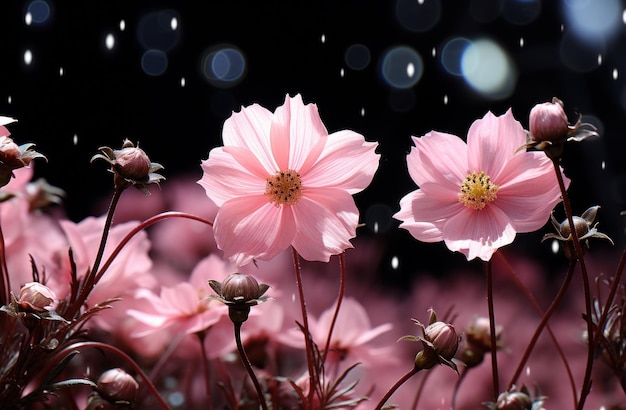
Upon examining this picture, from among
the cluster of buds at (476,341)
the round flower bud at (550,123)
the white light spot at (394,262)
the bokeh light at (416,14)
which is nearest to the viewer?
the round flower bud at (550,123)

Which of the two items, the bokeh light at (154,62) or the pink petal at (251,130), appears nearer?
Result: the pink petal at (251,130)

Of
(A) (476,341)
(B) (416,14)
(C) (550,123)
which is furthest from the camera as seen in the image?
(B) (416,14)

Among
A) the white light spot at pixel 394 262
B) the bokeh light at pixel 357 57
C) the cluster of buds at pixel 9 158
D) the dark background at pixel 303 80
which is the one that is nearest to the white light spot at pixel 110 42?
the dark background at pixel 303 80

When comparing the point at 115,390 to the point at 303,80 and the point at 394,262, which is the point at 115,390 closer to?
the point at 394,262

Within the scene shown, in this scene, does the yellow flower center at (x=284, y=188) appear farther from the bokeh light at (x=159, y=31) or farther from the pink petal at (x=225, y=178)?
the bokeh light at (x=159, y=31)

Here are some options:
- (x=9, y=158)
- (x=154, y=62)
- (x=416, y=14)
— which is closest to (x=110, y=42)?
(x=154, y=62)

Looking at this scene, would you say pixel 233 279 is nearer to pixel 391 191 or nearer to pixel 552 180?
pixel 552 180
